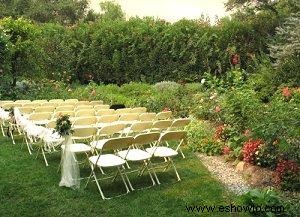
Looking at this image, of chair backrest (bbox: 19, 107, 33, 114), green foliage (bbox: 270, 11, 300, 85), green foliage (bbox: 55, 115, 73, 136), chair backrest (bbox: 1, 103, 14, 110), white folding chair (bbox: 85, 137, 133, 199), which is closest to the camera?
white folding chair (bbox: 85, 137, 133, 199)

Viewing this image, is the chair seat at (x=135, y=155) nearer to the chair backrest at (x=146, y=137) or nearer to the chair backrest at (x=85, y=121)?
the chair backrest at (x=146, y=137)

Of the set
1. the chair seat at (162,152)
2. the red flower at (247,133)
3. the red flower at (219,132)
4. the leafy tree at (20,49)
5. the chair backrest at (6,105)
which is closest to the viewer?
the chair seat at (162,152)

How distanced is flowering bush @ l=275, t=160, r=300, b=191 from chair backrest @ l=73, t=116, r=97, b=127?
148 inches

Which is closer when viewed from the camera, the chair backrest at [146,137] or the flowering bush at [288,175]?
the flowering bush at [288,175]

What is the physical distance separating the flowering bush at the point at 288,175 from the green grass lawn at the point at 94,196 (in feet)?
2.76

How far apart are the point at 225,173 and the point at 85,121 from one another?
293cm

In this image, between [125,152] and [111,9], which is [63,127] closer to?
[125,152]

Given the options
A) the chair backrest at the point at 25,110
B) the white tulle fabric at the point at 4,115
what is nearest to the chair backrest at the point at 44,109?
the chair backrest at the point at 25,110

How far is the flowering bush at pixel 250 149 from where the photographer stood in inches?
309

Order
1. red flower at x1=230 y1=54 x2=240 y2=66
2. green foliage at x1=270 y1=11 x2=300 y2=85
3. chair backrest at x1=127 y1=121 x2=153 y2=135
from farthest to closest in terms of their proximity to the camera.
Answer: red flower at x1=230 y1=54 x2=240 y2=66
green foliage at x1=270 y1=11 x2=300 y2=85
chair backrest at x1=127 y1=121 x2=153 y2=135

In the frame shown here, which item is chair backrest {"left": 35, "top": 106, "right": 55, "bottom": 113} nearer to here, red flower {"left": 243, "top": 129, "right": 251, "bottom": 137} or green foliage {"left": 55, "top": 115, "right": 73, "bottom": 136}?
green foliage {"left": 55, "top": 115, "right": 73, "bottom": 136}

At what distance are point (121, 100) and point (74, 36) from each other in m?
7.65

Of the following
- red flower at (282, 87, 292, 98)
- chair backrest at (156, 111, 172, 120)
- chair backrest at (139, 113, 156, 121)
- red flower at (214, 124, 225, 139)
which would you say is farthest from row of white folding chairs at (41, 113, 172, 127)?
red flower at (282, 87, 292, 98)

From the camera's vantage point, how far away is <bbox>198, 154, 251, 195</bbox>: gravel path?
7.26 meters
